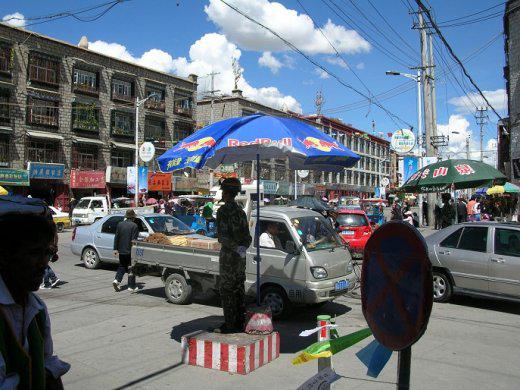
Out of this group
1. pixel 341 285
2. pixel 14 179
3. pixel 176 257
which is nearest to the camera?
pixel 341 285

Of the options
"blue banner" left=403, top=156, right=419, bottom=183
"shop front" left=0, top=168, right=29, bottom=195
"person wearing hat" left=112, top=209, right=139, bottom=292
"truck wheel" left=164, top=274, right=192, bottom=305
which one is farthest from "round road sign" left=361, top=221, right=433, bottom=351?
"shop front" left=0, top=168, right=29, bottom=195

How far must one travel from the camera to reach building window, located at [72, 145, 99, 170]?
34781mm

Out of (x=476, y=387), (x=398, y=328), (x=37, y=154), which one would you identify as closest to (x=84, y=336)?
(x=476, y=387)

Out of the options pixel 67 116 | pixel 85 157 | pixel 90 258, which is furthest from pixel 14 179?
pixel 90 258

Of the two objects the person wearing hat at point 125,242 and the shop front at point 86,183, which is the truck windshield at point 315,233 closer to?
the person wearing hat at point 125,242

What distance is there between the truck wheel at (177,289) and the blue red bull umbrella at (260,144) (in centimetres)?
277

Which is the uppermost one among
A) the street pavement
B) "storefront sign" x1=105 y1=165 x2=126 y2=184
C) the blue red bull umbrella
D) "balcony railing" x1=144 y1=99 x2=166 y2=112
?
"balcony railing" x1=144 y1=99 x2=166 y2=112

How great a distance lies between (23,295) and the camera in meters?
1.93

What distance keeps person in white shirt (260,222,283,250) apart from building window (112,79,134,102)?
3310 cm

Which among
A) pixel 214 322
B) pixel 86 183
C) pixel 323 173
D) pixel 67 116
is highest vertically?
pixel 67 116

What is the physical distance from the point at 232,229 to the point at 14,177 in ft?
94.7

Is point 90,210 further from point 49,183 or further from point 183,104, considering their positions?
point 183,104

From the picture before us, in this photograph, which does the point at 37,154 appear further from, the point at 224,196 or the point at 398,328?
the point at 398,328

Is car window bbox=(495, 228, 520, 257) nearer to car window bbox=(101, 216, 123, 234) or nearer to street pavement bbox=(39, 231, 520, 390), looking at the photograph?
street pavement bbox=(39, 231, 520, 390)
